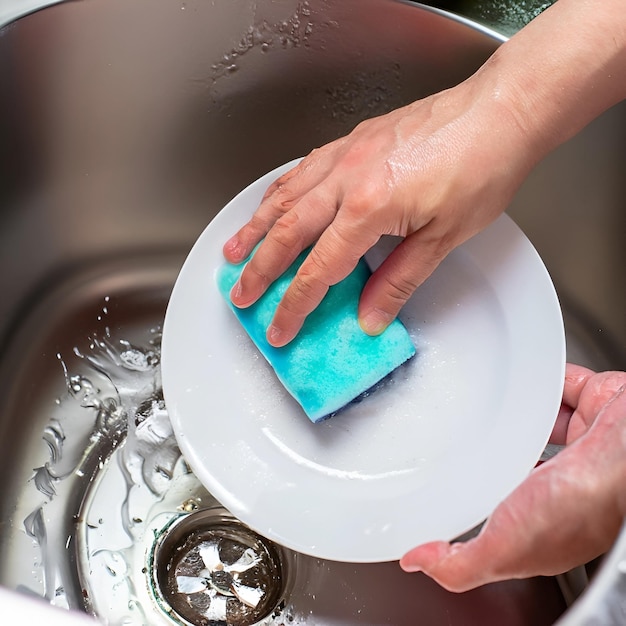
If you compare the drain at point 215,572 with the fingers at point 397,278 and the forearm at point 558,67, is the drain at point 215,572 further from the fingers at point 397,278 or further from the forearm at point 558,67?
the forearm at point 558,67

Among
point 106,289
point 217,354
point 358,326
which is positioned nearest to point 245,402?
point 217,354

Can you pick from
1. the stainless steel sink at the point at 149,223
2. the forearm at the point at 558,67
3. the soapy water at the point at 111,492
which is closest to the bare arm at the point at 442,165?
the forearm at the point at 558,67

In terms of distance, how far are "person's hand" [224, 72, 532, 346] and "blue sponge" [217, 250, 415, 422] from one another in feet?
0.04

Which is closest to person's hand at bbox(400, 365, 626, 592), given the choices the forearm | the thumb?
the thumb

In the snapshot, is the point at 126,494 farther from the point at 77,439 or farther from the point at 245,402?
the point at 245,402

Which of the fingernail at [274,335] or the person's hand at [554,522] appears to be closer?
the person's hand at [554,522]

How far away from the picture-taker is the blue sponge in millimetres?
648

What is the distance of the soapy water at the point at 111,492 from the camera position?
756mm

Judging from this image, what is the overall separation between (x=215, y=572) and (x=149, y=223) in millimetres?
454

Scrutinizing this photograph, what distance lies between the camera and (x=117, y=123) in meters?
0.85

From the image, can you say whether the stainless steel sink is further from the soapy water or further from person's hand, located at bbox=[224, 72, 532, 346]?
person's hand, located at bbox=[224, 72, 532, 346]

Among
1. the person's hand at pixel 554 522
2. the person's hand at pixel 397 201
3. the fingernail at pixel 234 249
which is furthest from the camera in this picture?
the fingernail at pixel 234 249

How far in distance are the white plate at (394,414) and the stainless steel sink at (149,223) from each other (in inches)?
5.7

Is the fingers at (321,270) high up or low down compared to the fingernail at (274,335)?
up
